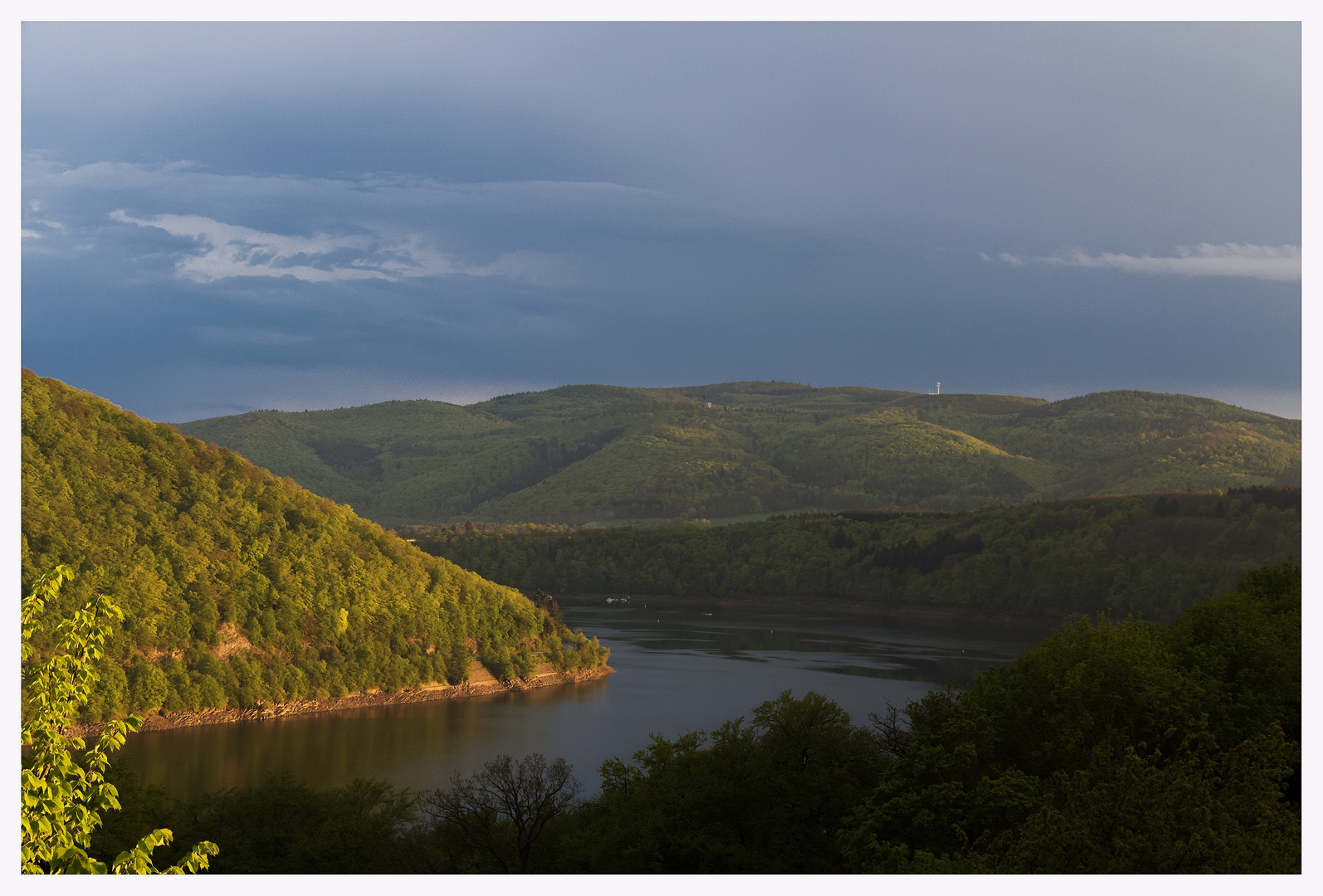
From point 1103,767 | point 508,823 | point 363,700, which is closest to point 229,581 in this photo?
point 363,700

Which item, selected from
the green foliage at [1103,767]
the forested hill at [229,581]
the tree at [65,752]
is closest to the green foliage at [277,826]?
the green foliage at [1103,767]

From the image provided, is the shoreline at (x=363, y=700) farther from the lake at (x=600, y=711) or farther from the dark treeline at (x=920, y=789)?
the dark treeline at (x=920, y=789)

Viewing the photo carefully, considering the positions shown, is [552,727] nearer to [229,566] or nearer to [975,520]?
[229,566]

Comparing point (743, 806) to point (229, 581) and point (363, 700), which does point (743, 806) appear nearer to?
point (363, 700)

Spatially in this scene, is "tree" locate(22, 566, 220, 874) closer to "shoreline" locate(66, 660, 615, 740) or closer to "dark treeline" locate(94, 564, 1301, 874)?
"dark treeline" locate(94, 564, 1301, 874)

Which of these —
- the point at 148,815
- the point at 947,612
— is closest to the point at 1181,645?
the point at 148,815
